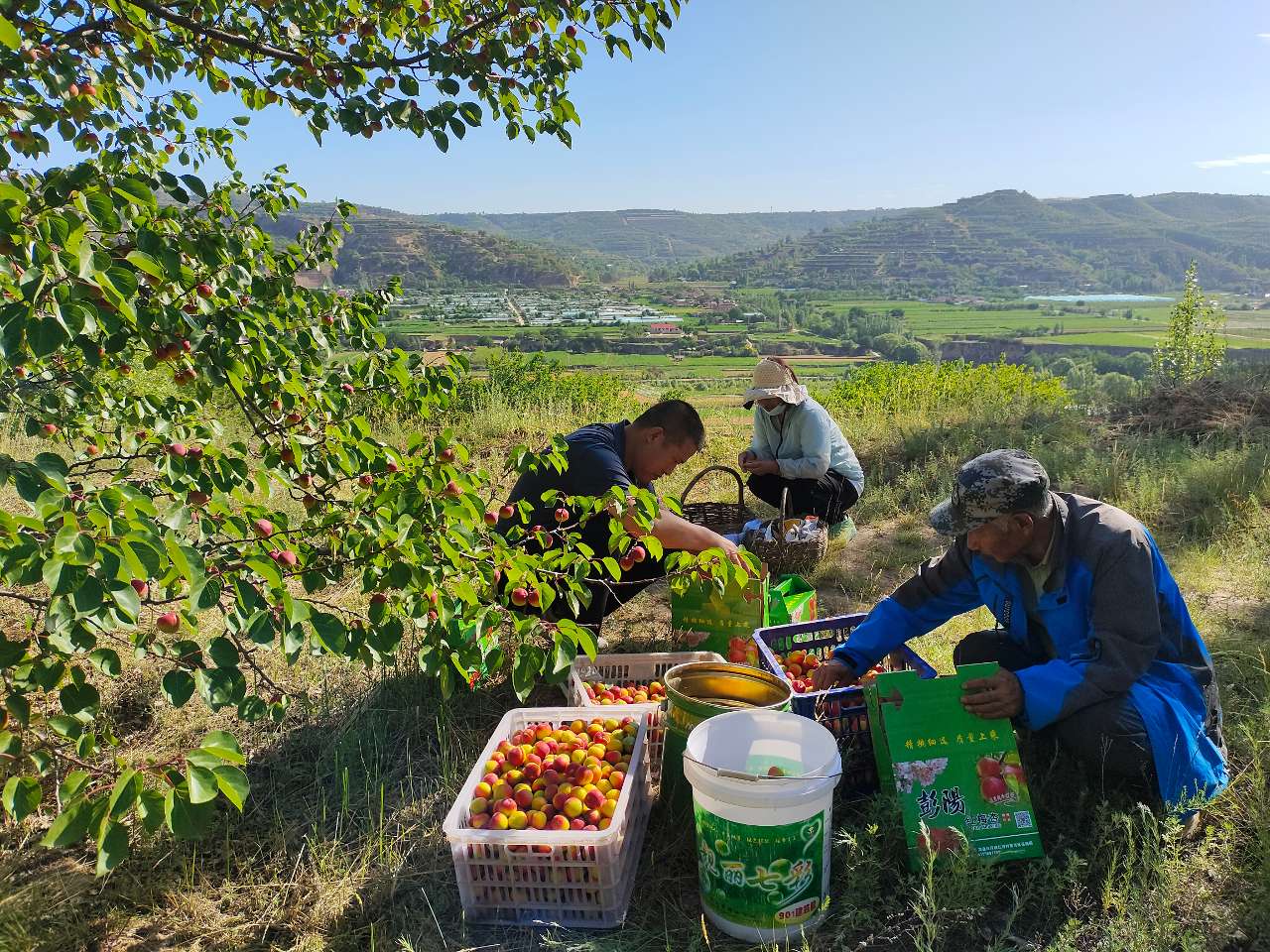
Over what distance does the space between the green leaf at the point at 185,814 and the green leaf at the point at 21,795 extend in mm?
326

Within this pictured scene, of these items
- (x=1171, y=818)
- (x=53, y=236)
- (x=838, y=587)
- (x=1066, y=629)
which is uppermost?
(x=53, y=236)

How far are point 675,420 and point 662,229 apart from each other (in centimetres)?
12919

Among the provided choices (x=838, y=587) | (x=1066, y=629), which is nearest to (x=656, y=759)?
(x=1066, y=629)

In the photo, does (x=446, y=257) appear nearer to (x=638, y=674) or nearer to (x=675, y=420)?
(x=675, y=420)

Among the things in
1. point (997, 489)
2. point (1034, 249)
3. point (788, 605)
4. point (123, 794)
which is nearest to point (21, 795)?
point (123, 794)

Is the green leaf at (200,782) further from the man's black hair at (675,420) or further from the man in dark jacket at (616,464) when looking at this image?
the man's black hair at (675,420)

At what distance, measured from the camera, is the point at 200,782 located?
1.23 meters

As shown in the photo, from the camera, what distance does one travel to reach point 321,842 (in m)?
2.46

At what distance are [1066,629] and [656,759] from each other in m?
1.48

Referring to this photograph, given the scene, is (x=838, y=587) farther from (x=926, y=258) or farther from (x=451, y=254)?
(x=926, y=258)

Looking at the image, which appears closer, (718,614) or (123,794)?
(123,794)

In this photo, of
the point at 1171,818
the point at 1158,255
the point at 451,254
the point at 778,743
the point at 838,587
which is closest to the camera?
the point at 1171,818

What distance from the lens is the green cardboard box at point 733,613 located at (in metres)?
3.38

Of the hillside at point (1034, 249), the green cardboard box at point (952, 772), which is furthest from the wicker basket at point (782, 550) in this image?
the hillside at point (1034, 249)
